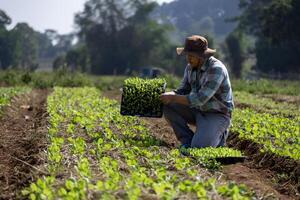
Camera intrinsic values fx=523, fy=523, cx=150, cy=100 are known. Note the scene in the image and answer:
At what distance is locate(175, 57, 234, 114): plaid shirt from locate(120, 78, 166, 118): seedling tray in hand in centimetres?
49

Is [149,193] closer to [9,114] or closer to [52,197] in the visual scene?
[52,197]

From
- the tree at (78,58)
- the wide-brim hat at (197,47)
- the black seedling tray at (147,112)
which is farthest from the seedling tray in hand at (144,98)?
the tree at (78,58)

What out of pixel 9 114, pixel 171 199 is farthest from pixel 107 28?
pixel 171 199

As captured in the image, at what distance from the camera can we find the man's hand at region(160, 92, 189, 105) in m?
6.24

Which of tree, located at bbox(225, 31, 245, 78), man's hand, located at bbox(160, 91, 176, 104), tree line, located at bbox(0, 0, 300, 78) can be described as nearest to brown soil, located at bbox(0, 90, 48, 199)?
man's hand, located at bbox(160, 91, 176, 104)

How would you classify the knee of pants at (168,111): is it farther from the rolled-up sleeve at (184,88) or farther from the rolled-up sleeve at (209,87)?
the rolled-up sleeve at (209,87)

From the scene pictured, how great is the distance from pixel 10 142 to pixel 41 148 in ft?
4.71

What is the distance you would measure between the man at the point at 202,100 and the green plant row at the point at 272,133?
58cm

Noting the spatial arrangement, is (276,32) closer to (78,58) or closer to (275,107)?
(275,107)

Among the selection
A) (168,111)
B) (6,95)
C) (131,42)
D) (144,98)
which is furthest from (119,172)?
(131,42)

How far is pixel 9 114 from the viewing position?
1073 centimetres

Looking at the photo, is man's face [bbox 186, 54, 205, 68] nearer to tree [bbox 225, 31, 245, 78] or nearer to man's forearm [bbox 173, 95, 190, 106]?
man's forearm [bbox 173, 95, 190, 106]

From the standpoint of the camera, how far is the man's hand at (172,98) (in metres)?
6.24

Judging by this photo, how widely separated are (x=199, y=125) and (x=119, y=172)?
2185 mm
